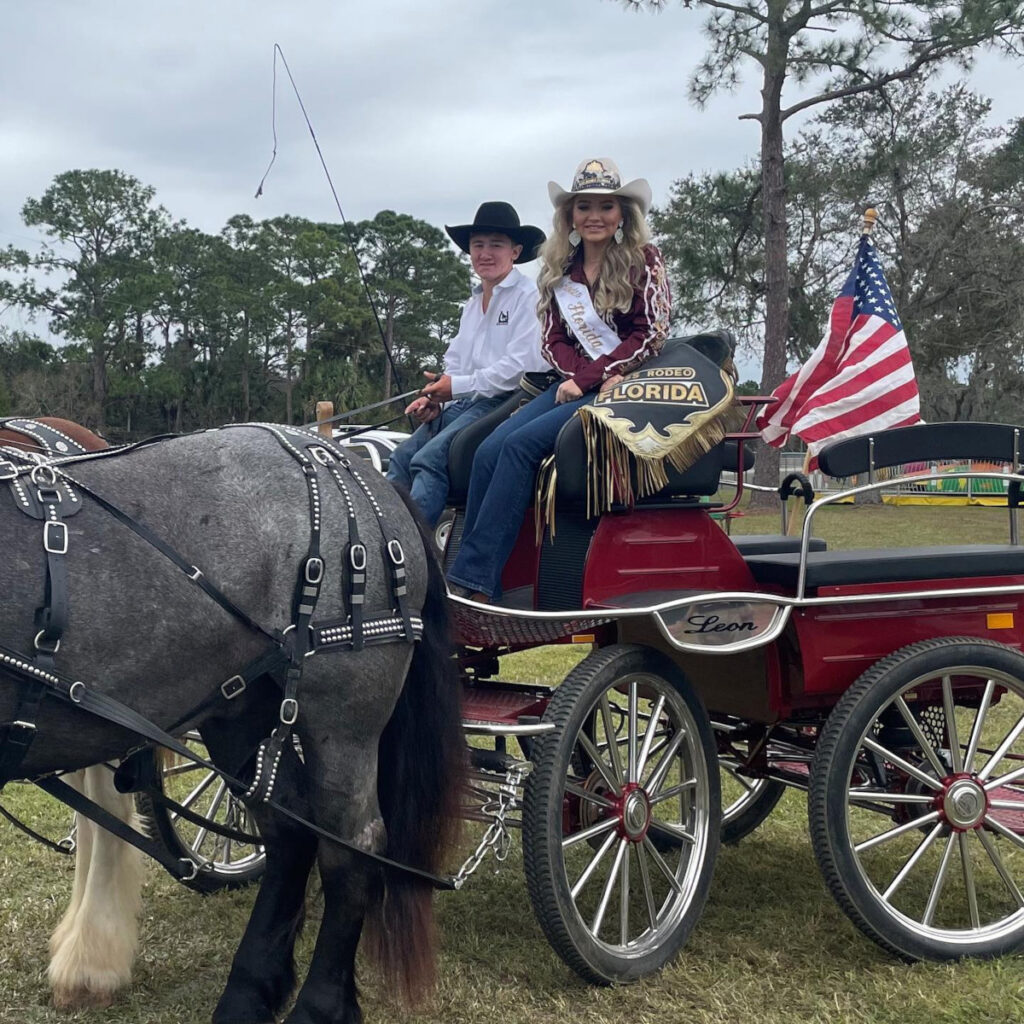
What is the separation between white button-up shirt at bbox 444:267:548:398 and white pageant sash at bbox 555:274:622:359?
18 cm

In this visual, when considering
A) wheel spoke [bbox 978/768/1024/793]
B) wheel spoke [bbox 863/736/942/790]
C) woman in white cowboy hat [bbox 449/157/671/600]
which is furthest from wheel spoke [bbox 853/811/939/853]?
woman in white cowboy hat [bbox 449/157/671/600]

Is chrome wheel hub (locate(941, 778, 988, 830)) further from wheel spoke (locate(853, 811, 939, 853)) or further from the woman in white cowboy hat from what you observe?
the woman in white cowboy hat

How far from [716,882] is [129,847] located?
81.0 inches

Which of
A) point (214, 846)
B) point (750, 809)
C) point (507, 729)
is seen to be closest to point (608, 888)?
point (507, 729)

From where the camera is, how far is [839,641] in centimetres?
359

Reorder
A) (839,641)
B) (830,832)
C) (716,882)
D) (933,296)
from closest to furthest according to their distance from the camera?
(830,832) < (839,641) < (716,882) < (933,296)

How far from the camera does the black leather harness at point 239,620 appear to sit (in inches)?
87.7

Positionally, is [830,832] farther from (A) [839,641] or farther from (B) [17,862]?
(B) [17,862]

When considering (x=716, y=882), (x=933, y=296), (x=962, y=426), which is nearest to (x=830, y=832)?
(x=716, y=882)

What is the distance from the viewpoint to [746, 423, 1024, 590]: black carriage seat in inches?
138

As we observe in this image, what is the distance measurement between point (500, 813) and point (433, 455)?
3.80 ft

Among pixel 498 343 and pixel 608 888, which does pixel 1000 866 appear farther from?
pixel 498 343

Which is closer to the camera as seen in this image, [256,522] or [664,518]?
[256,522]

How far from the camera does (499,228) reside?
156 inches
